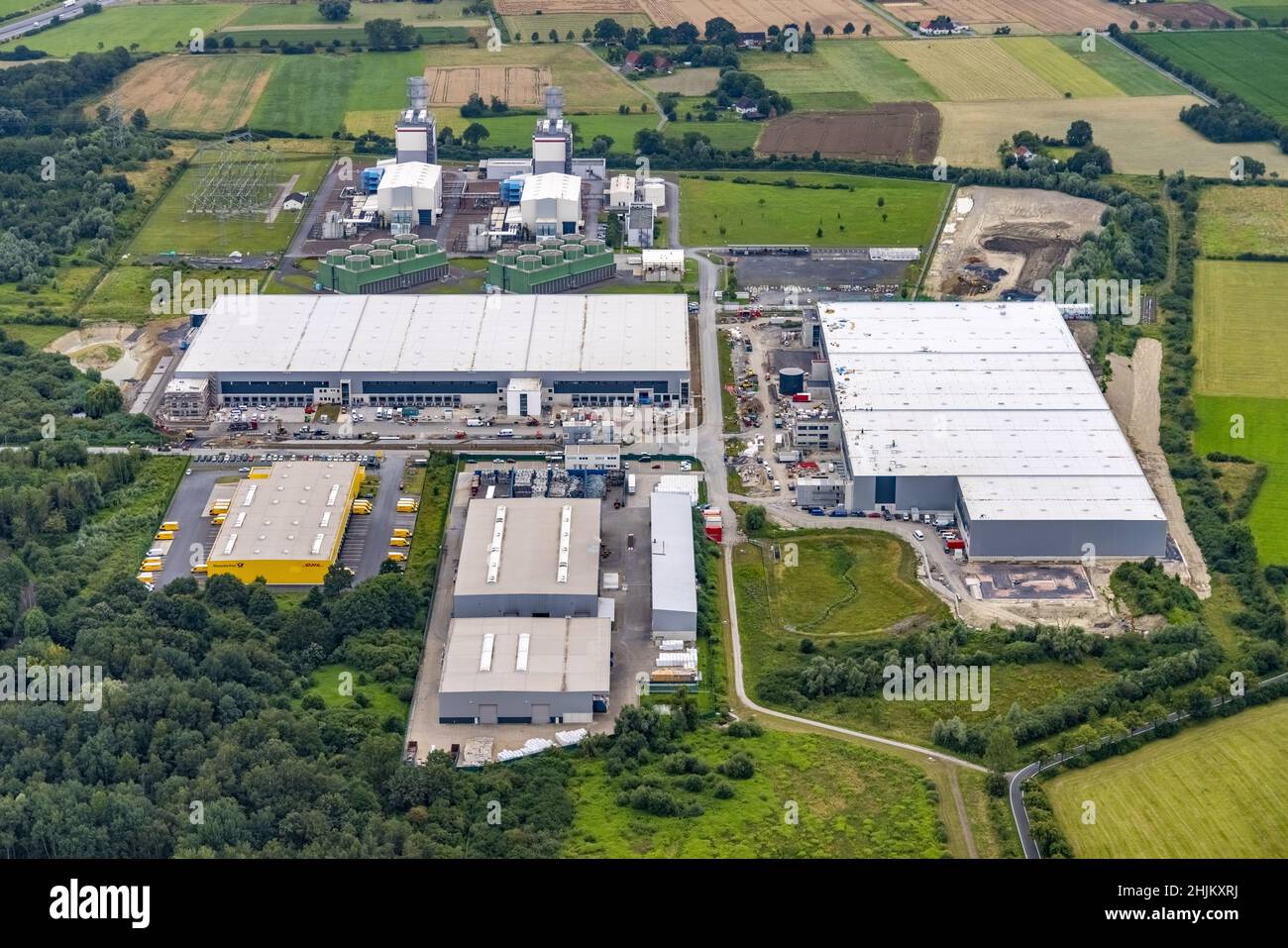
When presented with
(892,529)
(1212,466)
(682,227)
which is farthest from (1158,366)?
(682,227)

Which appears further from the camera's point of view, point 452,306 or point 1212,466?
point 452,306

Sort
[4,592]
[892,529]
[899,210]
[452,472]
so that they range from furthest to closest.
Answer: [899,210] → [452,472] → [892,529] → [4,592]

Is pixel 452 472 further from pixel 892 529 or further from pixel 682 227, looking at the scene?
pixel 682 227

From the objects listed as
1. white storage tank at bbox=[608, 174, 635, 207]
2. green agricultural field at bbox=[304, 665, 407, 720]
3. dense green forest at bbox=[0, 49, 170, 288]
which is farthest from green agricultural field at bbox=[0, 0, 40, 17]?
green agricultural field at bbox=[304, 665, 407, 720]

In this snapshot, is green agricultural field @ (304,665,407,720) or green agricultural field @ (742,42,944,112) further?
green agricultural field @ (742,42,944,112)

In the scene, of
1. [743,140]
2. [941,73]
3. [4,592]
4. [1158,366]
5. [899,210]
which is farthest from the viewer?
[941,73]

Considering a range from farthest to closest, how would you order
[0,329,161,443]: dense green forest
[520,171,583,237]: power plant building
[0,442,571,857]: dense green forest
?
[520,171,583,237]: power plant building, [0,329,161,443]: dense green forest, [0,442,571,857]: dense green forest

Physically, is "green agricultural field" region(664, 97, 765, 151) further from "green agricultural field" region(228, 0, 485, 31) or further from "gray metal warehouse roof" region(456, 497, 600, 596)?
"gray metal warehouse roof" region(456, 497, 600, 596)
